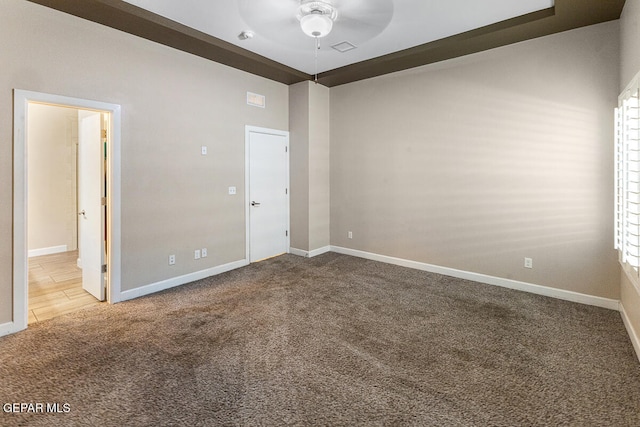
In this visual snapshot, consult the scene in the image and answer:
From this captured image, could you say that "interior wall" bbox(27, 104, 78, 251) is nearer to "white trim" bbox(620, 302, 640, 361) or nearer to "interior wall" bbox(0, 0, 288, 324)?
"interior wall" bbox(0, 0, 288, 324)

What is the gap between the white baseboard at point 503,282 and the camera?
343 cm

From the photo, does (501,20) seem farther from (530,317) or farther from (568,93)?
(530,317)

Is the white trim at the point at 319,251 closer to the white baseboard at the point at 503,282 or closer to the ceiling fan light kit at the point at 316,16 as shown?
the white baseboard at the point at 503,282

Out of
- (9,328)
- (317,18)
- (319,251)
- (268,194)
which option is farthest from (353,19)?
(9,328)

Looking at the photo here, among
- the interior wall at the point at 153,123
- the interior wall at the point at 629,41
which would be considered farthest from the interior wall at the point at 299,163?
the interior wall at the point at 629,41

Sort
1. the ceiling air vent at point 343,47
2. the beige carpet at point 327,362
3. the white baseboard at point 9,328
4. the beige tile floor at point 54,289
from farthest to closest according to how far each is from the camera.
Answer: the ceiling air vent at point 343,47 < the beige tile floor at point 54,289 < the white baseboard at point 9,328 < the beige carpet at point 327,362

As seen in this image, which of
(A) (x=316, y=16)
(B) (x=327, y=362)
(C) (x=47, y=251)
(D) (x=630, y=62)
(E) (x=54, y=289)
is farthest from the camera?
(C) (x=47, y=251)

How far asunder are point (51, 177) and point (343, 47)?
5.55 meters

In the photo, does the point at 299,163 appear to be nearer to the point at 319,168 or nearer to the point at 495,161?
the point at 319,168

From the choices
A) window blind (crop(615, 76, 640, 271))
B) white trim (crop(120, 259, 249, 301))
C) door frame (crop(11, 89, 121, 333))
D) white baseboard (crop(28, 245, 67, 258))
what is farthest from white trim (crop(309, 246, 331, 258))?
white baseboard (crop(28, 245, 67, 258))

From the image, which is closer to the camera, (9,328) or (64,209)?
(9,328)

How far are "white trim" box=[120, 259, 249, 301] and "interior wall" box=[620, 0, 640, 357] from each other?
4.32 meters

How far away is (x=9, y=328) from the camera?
280 centimetres

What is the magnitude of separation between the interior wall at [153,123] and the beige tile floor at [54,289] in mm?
525
